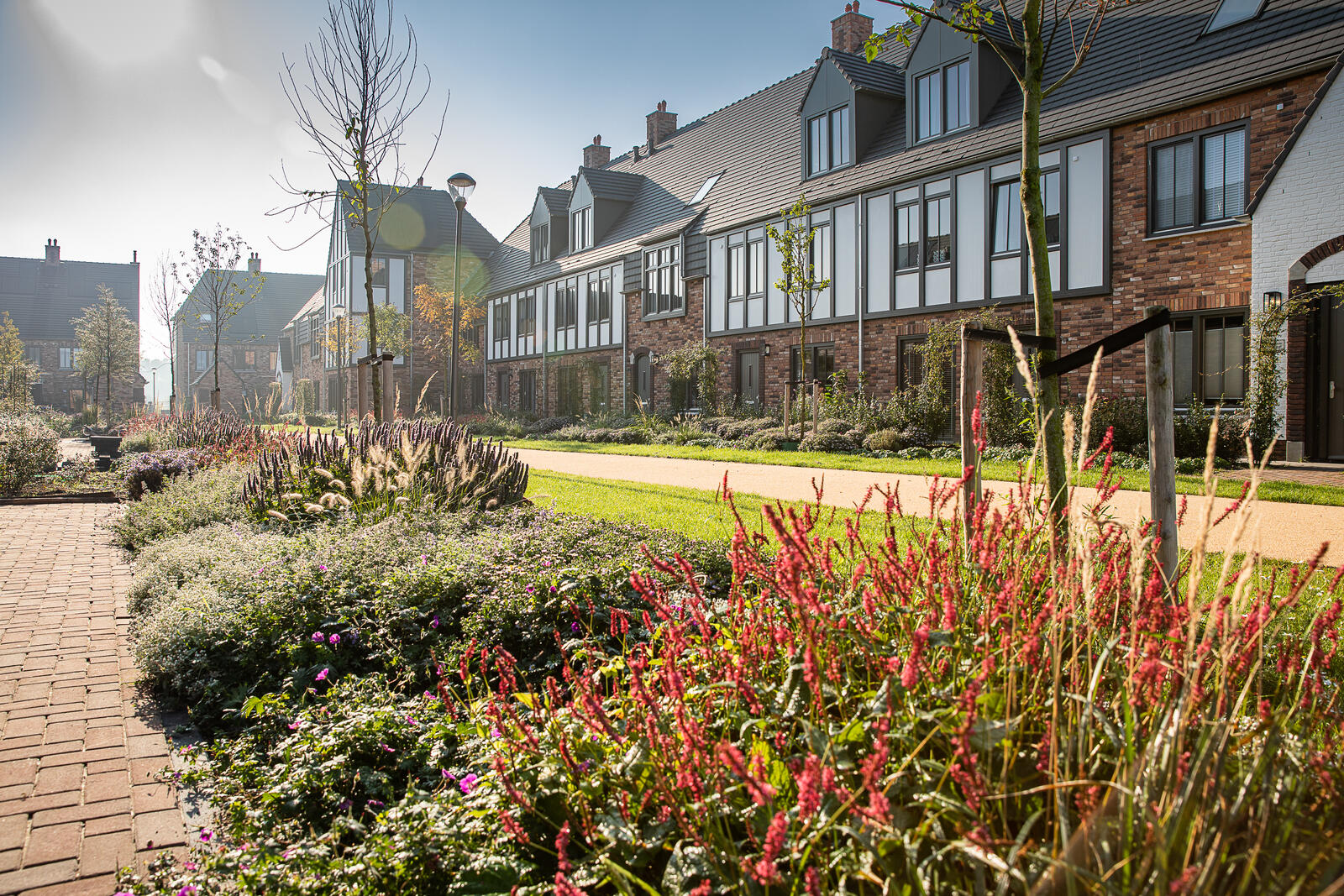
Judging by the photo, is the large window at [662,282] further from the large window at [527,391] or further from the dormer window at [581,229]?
the large window at [527,391]

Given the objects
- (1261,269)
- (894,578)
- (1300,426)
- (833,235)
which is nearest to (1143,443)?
(1300,426)

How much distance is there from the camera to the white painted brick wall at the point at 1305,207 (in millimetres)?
11578

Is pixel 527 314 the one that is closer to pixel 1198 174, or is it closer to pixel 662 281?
pixel 662 281

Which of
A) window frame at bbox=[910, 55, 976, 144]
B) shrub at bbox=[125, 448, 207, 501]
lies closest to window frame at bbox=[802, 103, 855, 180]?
window frame at bbox=[910, 55, 976, 144]

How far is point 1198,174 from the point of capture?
43.1 ft

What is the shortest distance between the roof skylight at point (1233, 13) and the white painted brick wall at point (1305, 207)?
2487mm

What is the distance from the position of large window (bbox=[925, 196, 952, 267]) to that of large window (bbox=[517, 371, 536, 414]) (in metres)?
18.0

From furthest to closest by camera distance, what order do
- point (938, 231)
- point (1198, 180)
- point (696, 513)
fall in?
point (938, 231)
point (1198, 180)
point (696, 513)

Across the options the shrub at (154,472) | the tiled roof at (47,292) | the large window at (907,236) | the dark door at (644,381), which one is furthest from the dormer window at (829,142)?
the tiled roof at (47,292)

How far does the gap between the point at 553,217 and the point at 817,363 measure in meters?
16.0

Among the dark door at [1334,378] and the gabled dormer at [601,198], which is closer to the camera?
the dark door at [1334,378]

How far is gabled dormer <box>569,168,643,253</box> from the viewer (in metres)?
29.1

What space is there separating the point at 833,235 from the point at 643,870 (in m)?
18.5

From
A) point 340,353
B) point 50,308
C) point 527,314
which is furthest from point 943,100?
point 50,308
